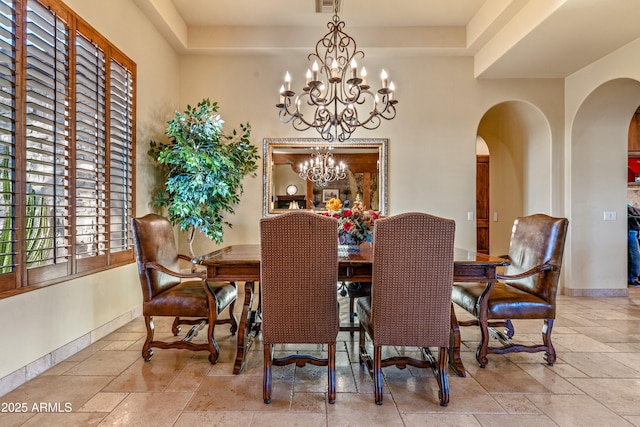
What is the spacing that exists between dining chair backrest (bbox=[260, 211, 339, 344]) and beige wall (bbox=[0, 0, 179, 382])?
1.53 m

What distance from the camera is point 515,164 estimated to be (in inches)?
A: 203

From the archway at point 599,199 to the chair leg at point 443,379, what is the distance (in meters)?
3.47

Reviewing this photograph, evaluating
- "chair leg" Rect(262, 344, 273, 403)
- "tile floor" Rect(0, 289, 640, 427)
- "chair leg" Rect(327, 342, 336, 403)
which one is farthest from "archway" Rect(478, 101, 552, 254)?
"chair leg" Rect(262, 344, 273, 403)

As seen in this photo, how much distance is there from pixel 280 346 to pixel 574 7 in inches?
147

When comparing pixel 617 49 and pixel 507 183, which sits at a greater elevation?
pixel 617 49

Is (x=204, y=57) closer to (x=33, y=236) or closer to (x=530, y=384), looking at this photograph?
(x=33, y=236)

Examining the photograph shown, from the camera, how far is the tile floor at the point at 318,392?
5.75 ft

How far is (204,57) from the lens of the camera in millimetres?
4387

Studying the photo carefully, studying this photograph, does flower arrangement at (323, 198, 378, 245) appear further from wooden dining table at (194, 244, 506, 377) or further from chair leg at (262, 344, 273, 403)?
chair leg at (262, 344, 273, 403)

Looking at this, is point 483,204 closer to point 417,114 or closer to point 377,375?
point 417,114

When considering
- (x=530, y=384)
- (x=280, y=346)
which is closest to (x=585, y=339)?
(x=530, y=384)

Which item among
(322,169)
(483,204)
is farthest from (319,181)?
(483,204)

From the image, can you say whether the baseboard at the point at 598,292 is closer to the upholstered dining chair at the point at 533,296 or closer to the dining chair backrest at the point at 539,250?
the dining chair backrest at the point at 539,250

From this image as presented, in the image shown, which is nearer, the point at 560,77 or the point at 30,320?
the point at 30,320
